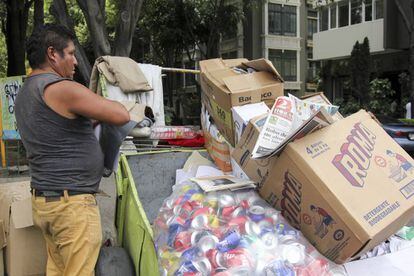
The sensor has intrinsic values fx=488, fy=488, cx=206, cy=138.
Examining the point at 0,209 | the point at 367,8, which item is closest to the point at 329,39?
the point at 367,8

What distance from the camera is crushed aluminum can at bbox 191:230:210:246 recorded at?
2.28 metres

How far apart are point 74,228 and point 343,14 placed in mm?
24821

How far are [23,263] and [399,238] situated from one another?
2.28 m

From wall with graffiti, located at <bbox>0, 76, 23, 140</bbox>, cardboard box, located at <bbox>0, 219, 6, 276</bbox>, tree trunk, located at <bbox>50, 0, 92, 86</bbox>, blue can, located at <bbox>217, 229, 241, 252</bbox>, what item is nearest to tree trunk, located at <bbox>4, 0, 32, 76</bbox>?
wall with graffiti, located at <bbox>0, 76, 23, 140</bbox>

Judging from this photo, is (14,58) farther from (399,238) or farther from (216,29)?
(399,238)

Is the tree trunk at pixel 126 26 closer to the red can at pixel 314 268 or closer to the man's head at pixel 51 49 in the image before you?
the man's head at pixel 51 49

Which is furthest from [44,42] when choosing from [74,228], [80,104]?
[74,228]

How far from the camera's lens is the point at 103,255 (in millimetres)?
2676

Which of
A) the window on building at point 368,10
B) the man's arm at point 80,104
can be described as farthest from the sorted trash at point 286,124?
the window on building at point 368,10

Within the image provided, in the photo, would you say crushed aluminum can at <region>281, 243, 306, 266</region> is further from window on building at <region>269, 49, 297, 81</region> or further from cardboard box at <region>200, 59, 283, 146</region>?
window on building at <region>269, 49, 297, 81</region>

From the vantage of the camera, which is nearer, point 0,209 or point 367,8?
point 0,209

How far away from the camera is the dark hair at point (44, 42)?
2.53 m

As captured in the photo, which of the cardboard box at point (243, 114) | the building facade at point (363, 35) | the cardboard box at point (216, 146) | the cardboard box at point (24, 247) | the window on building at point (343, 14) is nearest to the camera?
the cardboard box at point (243, 114)

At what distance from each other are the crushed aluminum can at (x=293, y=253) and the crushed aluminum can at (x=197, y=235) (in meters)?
0.37
